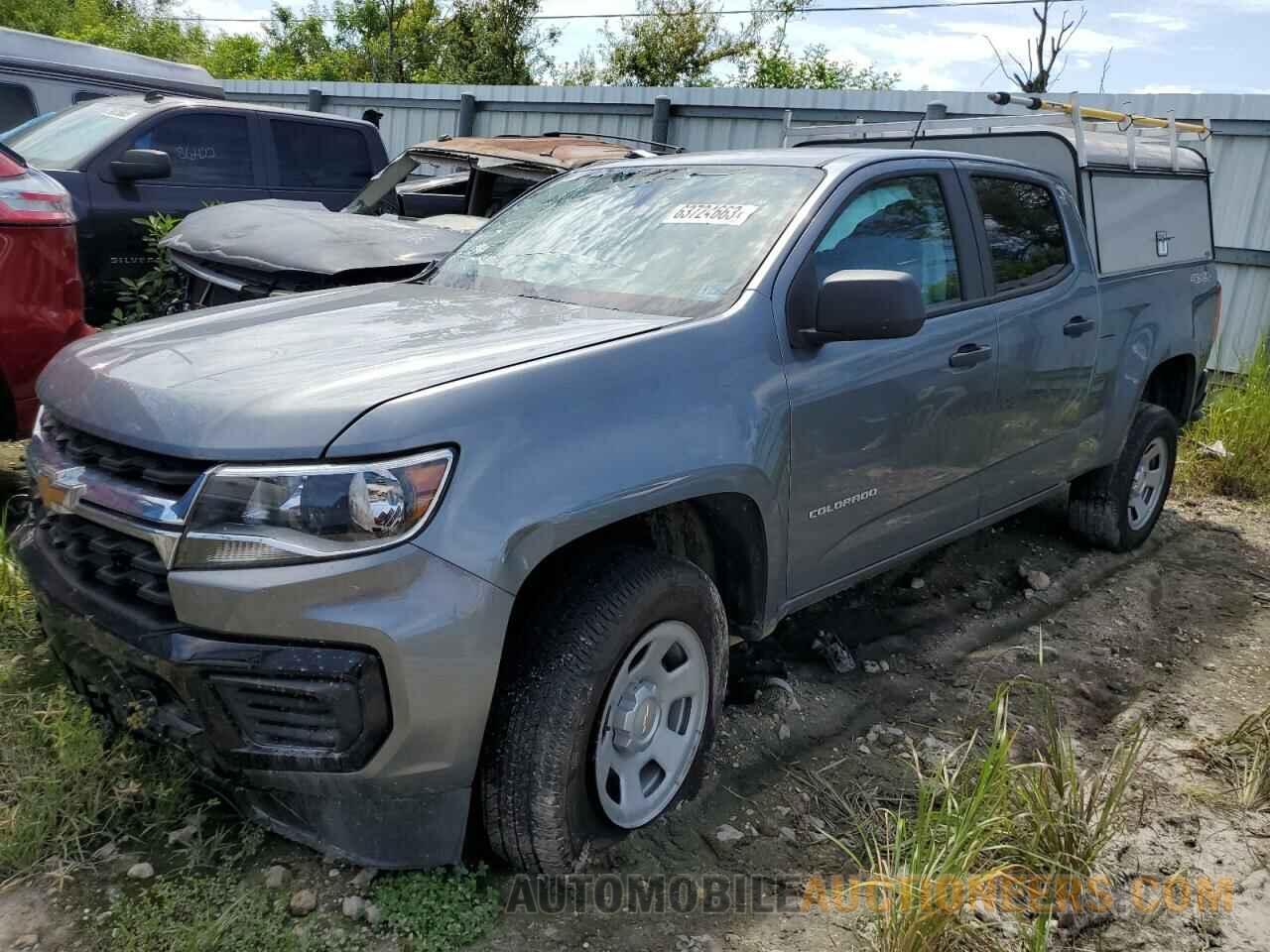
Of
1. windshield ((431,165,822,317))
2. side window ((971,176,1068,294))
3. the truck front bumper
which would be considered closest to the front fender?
the truck front bumper

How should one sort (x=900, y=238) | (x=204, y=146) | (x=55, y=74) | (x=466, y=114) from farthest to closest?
(x=466, y=114)
(x=55, y=74)
(x=204, y=146)
(x=900, y=238)

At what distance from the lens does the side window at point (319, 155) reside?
760cm

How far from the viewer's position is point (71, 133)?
6812 millimetres

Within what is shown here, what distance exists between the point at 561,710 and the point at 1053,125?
3852 mm

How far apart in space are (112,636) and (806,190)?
2211mm

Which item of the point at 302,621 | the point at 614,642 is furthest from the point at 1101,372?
the point at 302,621

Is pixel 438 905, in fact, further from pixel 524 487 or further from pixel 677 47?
pixel 677 47

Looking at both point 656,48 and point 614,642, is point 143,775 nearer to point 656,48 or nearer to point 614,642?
point 614,642

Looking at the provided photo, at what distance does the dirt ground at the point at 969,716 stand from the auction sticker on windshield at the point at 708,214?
1.53m

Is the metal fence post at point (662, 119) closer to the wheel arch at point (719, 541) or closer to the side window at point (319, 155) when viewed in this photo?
the side window at point (319, 155)

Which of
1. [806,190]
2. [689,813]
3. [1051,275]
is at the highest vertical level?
[806,190]

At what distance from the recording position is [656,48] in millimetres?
27109

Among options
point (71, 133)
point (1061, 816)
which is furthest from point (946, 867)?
point (71, 133)

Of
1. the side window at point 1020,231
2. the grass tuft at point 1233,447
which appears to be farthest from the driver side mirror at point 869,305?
the grass tuft at point 1233,447
